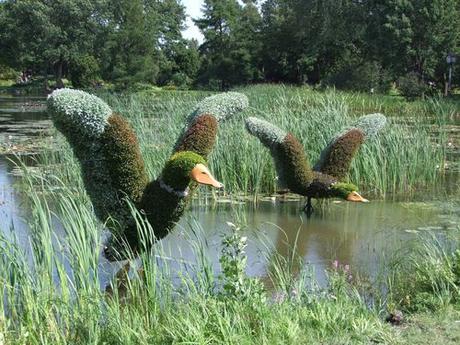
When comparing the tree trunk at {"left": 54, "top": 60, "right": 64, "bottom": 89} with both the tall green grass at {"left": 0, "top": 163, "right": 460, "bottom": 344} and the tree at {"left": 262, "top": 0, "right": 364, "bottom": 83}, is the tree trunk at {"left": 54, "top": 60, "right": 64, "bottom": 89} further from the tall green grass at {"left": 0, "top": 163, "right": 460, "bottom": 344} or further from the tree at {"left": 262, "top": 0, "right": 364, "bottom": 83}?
the tall green grass at {"left": 0, "top": 163, "right": 460, "bottom": 344}

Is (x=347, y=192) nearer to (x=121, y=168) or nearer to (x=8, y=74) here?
(x=121, y=168)

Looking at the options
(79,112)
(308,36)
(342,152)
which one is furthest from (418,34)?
(79,112)

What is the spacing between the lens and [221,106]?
439 cm

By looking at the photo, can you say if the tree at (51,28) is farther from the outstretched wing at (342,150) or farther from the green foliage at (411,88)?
the outstretched wing at (342,150)

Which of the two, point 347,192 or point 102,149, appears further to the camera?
point 347,192

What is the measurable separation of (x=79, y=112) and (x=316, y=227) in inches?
134

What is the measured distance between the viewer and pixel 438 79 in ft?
101

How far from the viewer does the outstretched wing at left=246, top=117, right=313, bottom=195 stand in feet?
21.0

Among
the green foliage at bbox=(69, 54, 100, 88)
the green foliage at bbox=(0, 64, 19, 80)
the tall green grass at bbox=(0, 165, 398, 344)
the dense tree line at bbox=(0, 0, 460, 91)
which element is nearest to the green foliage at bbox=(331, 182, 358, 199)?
the tall green grass at bbox=(0, 165, 398, 344)

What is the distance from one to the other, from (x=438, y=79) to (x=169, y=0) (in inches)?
1104

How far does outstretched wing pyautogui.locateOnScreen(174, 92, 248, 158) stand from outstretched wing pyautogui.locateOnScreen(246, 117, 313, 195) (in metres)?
1.89

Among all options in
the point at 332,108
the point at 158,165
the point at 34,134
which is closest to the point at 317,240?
the point at 158,165

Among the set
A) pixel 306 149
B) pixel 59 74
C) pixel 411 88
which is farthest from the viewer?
pixel 59 74

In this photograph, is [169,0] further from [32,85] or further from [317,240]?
[317,240]
